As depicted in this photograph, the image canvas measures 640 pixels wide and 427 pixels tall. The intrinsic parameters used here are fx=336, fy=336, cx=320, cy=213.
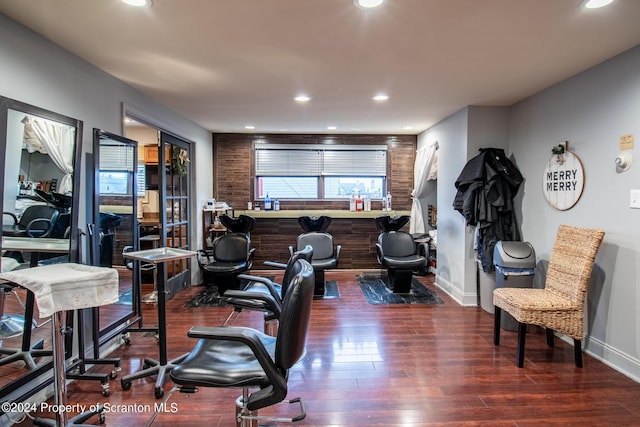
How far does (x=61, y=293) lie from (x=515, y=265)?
354 centimetres

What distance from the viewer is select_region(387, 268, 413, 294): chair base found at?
15.0 feet

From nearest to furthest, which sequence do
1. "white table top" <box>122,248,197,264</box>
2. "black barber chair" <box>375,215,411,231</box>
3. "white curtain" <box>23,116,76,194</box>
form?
"white curtain" <box>23,116,76,194</box> → "white table top" <box>122,248,197,264</box> → "black barber chair" <box>375,215,411,231</box>

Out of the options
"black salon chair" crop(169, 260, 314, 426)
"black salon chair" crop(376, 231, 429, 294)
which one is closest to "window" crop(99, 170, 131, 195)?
"black salon chair" crop(169, 260, 314, 426)

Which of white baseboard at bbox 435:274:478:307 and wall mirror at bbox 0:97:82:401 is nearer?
wall mirror at bbox 0:97:82:401

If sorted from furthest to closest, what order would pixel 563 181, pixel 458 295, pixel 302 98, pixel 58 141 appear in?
pixel 458 295, pixel 302 98, pixel 563 181, pixel 58 141

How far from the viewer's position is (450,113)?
438 centimetres

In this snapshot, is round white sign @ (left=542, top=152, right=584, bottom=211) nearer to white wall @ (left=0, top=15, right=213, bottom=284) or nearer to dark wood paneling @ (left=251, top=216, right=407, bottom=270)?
dark wood paneling @ (left=251, top=216, right=407, bottom=270)

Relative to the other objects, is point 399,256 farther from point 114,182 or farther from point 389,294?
point 114,182

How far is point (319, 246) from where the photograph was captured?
192 inches

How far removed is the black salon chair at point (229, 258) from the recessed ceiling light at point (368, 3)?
11.0ft

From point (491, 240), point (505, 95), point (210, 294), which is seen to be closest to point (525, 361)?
point (491, 240)

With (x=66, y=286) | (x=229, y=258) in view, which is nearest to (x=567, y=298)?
(x=66, y=286)

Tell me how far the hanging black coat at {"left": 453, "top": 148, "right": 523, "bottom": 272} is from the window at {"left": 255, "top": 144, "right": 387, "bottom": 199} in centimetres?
226

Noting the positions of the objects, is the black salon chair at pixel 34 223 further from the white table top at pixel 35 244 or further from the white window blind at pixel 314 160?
the white window blind at pixel 314 160
